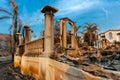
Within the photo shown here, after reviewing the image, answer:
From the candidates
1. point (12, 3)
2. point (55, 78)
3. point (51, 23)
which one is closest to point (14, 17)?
point (12, 3)

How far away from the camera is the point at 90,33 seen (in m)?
37.2

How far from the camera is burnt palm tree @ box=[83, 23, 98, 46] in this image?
120 ft

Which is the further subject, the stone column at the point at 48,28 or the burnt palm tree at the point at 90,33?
the burnt palm tree at the point at 90,33

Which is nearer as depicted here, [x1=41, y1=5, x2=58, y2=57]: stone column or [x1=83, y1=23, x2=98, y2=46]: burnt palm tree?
[x1=41, y1=5, x2=58, y2=57]: stone column

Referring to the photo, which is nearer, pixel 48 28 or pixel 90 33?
pixel 48 28

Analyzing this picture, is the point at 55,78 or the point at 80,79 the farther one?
the point at 55,78

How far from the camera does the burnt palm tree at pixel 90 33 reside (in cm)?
3657

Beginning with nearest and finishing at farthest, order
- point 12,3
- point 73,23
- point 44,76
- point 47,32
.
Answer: point 44,76 < point 47,32 < point 73,23 < point 12,3

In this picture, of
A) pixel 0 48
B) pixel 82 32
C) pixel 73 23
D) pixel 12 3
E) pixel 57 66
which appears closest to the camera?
pixel 57 66

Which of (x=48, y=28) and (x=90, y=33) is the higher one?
(x=90, y=33)

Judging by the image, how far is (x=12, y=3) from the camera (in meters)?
19.4

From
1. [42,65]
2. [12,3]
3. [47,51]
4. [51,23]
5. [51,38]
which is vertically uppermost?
[12,3]

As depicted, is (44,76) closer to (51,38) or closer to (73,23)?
(51,38)

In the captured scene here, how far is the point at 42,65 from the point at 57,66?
5.39 feet
